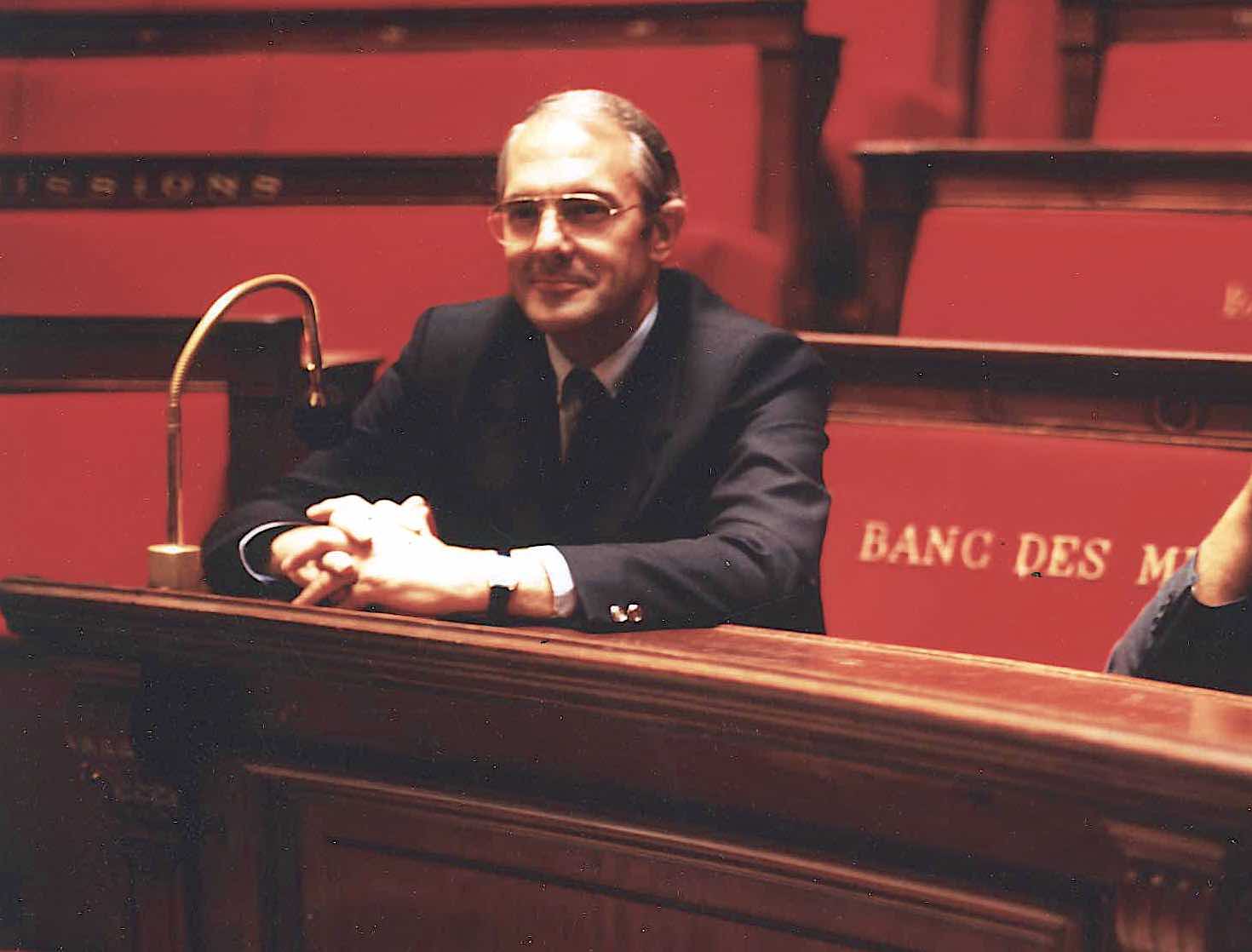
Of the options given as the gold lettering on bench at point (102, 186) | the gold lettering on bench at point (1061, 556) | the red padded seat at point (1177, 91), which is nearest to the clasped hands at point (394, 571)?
the gold lettering on bench at point (1061, 556)

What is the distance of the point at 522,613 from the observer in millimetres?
489

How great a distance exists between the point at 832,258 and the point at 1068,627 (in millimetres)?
512

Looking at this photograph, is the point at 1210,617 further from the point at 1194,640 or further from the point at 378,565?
the point at 378,565

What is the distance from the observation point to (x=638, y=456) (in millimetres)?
657

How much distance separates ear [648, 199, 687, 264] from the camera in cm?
69

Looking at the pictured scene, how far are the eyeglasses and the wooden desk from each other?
273 millimetres

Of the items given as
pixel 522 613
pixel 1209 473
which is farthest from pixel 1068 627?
pixel 522 613

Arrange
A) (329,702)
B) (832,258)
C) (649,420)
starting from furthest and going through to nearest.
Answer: (832,258), (649,420), (329,702)

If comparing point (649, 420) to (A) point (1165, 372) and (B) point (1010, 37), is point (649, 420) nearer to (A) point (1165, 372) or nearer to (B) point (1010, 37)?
(A) point (1165, 372)

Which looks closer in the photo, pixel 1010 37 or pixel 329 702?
pixel 329 702

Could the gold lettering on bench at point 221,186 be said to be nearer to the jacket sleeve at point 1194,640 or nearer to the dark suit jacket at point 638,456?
the dark suit jacket at point 638,456

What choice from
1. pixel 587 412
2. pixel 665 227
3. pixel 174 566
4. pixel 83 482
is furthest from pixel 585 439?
pixel 83 482

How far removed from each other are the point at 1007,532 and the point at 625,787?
39 centimetres

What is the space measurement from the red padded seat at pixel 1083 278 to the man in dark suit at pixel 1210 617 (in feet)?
1.12
